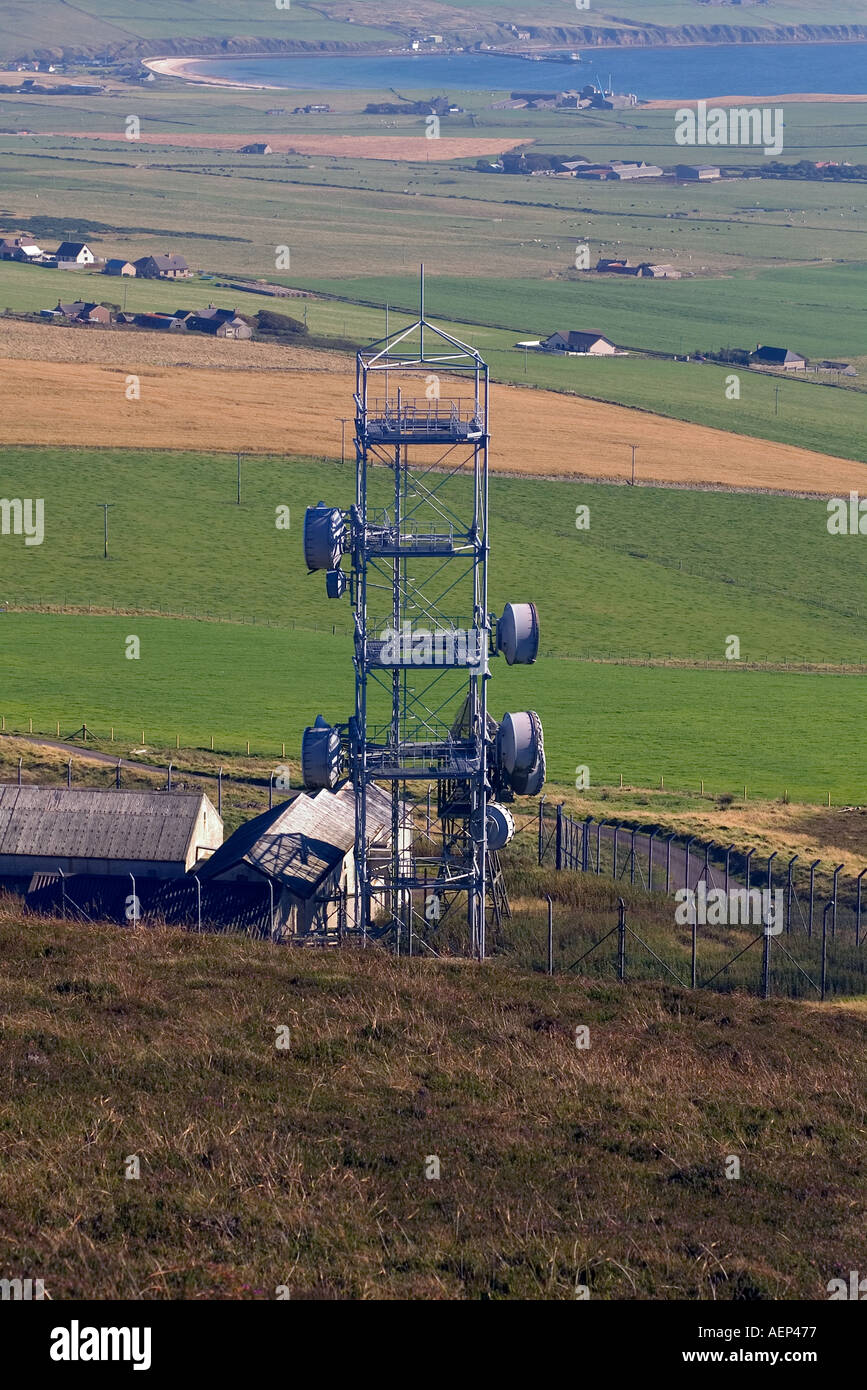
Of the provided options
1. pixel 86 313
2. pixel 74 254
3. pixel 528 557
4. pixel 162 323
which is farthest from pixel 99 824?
pixel 74 254

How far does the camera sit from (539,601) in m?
85.0

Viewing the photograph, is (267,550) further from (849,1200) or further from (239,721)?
(849,1200)

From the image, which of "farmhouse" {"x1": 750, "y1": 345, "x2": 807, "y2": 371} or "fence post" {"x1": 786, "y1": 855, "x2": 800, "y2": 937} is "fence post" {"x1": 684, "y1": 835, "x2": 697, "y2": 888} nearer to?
"fence post" {"x1": 786, "y1": 855, "x2": 800, "y2": 937}

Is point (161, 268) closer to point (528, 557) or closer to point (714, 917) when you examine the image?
point (528, 557)

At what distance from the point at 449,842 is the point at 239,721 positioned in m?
23.5

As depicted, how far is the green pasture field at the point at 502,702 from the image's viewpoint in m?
60.8

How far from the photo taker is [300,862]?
128 feet

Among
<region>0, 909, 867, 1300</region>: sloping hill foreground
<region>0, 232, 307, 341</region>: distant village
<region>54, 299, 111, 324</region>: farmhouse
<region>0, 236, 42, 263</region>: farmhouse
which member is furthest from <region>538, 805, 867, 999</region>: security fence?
<region>0, 236, 42, 263</region>: farmhouse

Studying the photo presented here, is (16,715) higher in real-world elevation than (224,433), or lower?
lower

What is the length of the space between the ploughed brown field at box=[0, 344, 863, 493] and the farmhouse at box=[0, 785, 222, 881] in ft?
222

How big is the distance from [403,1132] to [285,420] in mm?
97230

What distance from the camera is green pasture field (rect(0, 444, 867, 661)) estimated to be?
3253 inches

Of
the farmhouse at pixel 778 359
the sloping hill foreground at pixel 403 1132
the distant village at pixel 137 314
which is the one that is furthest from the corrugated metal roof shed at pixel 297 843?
the farmhouse at pixel 778 359
